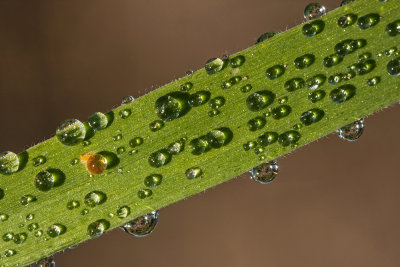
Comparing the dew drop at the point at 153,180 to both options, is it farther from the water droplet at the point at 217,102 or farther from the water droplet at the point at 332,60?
the water droplet at the point at 332,60

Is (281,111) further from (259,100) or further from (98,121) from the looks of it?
(98,121)

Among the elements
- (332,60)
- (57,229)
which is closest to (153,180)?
(57,229)

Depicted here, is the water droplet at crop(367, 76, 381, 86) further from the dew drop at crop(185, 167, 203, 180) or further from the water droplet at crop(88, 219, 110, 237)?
the water droplet at crop(88, 219, 110, 237)

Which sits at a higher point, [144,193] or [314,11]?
[314,11]

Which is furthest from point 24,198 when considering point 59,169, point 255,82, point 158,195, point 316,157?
point 316,157
